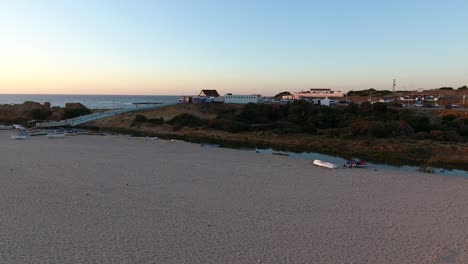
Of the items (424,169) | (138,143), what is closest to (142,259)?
(424,169)

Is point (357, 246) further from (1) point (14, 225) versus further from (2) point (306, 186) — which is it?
(1) point (14, 225)

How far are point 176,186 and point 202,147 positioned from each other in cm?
1418

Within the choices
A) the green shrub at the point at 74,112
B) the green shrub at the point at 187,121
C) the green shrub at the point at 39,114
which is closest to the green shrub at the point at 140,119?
the green shrub at the point at 187,121

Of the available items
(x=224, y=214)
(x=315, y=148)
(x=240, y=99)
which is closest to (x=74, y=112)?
(x=240, y=99)

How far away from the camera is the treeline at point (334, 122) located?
35.0m

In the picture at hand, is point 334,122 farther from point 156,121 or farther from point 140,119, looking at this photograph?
point 140,119

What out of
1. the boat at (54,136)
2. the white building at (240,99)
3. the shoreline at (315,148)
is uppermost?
the white building at (240,99)

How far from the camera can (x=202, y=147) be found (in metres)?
30.9

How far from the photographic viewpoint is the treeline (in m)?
35.0

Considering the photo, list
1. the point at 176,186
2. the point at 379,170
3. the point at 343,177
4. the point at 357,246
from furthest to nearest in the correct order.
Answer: the point at 379,170
the point at 343,177
the point at 176,186
the point at 357,246

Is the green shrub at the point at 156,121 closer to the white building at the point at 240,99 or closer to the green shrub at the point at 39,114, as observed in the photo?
the green shrub at the point at 39,114

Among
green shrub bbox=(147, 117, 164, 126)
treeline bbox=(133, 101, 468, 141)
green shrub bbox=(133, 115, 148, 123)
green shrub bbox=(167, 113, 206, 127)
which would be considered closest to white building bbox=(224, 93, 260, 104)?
treeline bbox=(133, 101, 468, 141)

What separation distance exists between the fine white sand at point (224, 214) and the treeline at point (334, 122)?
14829 mm

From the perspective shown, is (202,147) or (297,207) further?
(202,147)
